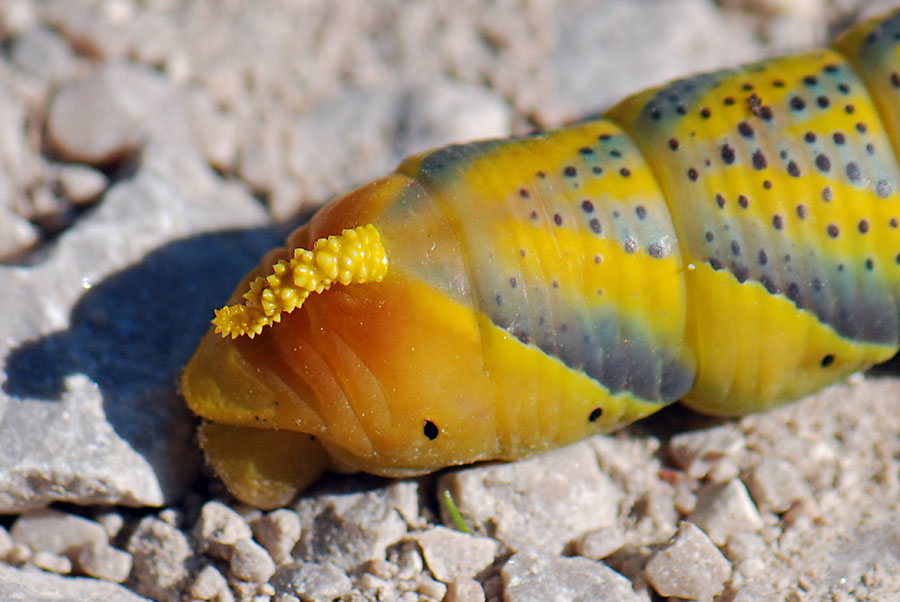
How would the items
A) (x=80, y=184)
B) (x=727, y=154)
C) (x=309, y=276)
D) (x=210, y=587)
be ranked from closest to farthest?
(x=309, y=276)
(x=210, y=587)
(x=727, y=154)
(x=80, y=184)

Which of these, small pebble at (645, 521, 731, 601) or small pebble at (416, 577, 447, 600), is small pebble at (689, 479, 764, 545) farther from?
small pebble at (416, 577, 447, 600)

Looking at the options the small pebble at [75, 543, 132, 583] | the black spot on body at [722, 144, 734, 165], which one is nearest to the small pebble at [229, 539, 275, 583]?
the small pebble at [75, 543, 132, 583]

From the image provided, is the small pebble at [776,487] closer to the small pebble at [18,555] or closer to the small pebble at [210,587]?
the small pebble at [210,587]

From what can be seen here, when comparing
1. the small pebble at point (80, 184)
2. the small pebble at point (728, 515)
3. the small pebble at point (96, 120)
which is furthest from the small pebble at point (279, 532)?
the small pebble at point (96, 120)

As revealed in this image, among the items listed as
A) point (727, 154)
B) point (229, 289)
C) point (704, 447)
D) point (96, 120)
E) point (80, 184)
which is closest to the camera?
point (727, 154)

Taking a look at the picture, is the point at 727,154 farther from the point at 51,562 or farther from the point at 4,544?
the point at 4,544

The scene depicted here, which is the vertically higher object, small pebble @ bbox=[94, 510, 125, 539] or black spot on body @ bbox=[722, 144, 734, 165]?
black spot on body @ bbox=[722, 144, 734, 165]

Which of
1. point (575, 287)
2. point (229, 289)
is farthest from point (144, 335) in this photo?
point (575, 287)
